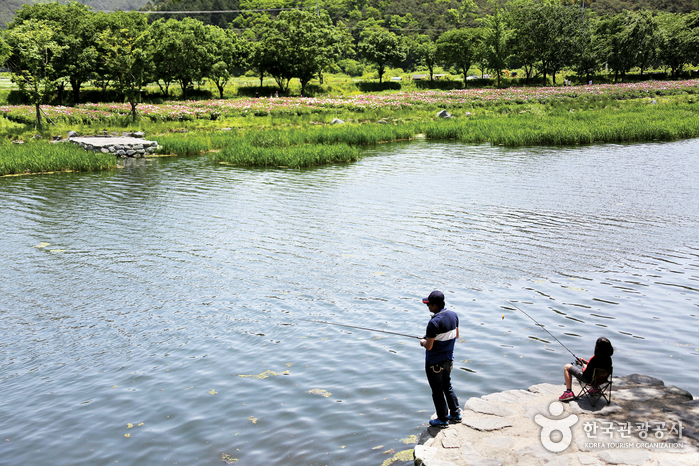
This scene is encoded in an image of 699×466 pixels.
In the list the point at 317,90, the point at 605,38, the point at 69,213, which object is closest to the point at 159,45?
the point at 317,90

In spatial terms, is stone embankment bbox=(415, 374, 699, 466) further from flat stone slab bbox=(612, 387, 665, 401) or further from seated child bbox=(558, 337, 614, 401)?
seated child bbox=(558, 337, 614, 401)

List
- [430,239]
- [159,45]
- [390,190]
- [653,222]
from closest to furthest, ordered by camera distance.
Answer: [430,239]
[653,222]
[390,190]
[159,45]

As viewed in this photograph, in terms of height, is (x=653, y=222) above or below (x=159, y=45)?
below

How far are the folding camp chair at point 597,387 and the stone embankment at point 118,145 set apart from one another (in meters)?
30.2

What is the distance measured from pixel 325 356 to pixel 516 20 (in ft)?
308

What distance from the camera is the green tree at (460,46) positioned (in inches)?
3376

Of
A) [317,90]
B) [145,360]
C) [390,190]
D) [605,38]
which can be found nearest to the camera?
[145,360]

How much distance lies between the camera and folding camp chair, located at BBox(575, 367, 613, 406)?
6043 mm

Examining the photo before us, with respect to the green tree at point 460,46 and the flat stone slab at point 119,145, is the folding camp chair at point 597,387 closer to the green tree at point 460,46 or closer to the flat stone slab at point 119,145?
the flat stone slab at point 119,145

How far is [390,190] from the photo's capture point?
21094mm

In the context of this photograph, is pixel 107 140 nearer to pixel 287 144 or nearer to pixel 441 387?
pixel 287 144

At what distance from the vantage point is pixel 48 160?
26.8 metres

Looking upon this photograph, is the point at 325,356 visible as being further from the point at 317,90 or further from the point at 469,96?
the point at 317,90

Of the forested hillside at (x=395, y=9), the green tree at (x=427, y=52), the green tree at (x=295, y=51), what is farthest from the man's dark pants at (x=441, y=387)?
the forested hillside at (x=395, y=9)
